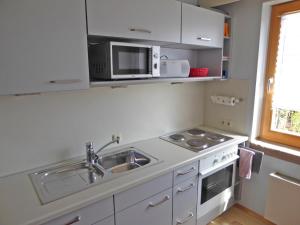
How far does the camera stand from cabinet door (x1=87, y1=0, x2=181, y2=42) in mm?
1328

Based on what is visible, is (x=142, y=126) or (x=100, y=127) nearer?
(x=100, y=127)

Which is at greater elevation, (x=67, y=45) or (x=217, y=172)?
(x=67, y=45)

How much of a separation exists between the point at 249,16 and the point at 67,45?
1.78 metres

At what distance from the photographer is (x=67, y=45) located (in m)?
1.24

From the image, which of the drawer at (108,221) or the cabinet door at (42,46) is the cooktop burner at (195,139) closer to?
the drawer at (108,221)

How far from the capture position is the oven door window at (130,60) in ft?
4.67

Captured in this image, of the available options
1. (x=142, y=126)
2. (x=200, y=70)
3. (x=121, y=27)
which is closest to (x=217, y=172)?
(x=142, y=126)

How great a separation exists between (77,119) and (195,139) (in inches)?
45.7

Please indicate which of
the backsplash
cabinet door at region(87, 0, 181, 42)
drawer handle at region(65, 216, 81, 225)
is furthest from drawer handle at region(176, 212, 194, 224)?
cabinet door at region(87, 0, 181, 42)

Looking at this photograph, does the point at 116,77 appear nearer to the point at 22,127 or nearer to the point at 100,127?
the point at 100,127

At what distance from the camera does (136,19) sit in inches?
58.4

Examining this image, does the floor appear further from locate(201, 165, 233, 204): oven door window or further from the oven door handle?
the oven door handle

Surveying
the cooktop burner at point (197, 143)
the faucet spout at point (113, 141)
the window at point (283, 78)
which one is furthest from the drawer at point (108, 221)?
the window at point (283, 78)

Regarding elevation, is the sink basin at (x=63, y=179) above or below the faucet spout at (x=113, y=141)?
below
